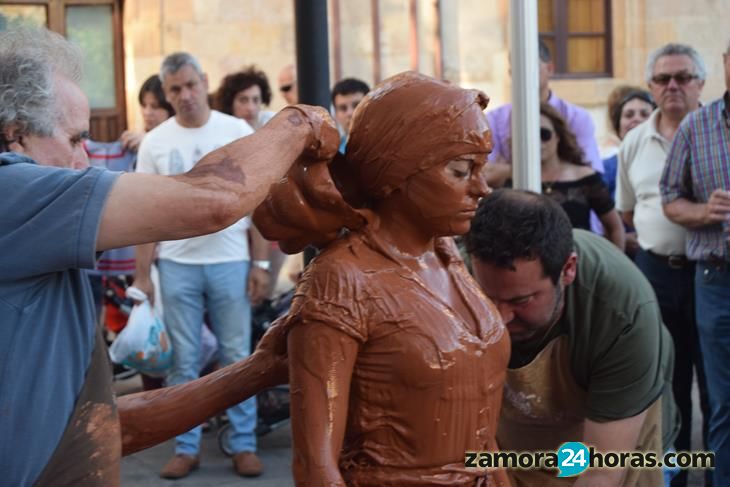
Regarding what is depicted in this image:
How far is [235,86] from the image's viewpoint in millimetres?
6734

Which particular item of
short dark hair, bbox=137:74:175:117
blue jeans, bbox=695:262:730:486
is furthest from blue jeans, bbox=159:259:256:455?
blue jeans, bbox=695:262:730:486

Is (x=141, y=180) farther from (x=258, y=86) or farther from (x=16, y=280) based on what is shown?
(x=258, y=86)

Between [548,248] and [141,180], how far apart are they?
1.28 m

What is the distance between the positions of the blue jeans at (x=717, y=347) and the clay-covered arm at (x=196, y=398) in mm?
2457

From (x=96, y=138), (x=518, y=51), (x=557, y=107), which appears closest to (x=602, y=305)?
(x=518, y=51)

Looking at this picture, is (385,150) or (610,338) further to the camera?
(610,338)

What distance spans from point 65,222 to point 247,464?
3730 millimetres

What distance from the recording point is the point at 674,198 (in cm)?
481

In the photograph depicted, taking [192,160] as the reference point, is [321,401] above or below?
below

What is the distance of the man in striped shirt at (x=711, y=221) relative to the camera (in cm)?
444

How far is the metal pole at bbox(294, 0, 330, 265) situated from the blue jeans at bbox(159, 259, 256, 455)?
2.27m

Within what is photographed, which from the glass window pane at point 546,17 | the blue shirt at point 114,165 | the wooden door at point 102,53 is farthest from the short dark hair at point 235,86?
the glass window pane at point 546,17

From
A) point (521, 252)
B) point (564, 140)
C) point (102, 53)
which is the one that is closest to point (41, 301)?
point (521, 252)

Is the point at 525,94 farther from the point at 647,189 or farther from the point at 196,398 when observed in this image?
the point at 196,398
